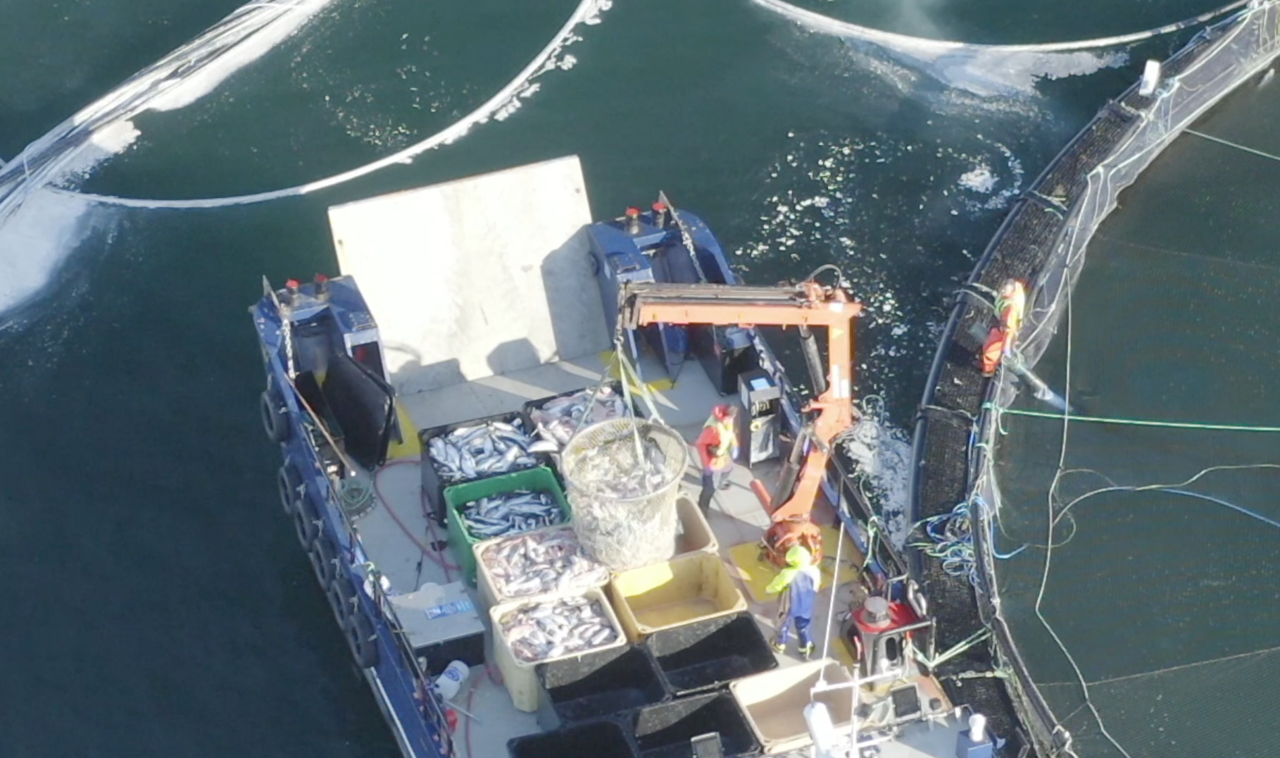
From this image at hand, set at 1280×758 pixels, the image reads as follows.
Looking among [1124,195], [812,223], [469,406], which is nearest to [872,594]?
[469,406]

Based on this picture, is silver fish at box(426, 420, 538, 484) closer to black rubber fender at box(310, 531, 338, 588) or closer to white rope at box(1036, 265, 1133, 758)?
black rubber fender at box(310, 531, 338, 588)

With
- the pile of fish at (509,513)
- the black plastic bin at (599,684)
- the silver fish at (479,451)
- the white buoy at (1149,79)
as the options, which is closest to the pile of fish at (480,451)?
the silver fish at (479,451)

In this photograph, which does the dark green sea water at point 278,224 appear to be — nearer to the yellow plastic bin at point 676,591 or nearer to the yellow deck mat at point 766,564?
the yellow plastic bin at point 676,591

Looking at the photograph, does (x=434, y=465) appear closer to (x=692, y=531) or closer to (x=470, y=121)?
(x=692, y=531)

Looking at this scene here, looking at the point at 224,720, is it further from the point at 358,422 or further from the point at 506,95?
the point at 506,95

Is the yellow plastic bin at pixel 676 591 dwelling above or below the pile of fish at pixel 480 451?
below
